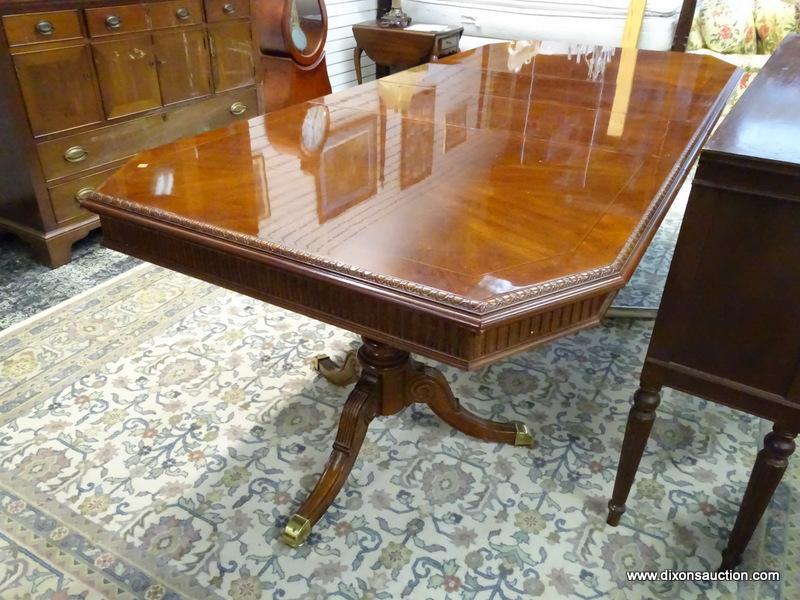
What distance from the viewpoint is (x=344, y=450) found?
4.80ft

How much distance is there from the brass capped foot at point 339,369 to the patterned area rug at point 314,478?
0.03 metres

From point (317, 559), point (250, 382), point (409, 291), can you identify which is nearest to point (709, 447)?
point (317, 559)

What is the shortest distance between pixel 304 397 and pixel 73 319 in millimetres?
949

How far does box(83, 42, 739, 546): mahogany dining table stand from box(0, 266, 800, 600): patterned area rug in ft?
0.40

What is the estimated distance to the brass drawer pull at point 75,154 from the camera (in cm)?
243

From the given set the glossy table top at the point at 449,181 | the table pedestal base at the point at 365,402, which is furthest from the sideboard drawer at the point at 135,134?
the table pedestal base at the point at 365,402

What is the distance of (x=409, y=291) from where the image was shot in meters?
0.92

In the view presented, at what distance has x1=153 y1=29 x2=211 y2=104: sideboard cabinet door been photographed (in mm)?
2695

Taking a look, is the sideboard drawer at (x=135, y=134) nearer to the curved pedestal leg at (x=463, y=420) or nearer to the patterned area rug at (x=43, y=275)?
the patterned area rug at (x=43, y=275)

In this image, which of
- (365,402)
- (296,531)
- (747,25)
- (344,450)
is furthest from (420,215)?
(747,25)

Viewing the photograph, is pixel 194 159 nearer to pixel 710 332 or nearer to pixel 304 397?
pixel 304 397

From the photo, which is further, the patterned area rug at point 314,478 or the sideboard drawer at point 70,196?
the sideboard drawer at point 70,196

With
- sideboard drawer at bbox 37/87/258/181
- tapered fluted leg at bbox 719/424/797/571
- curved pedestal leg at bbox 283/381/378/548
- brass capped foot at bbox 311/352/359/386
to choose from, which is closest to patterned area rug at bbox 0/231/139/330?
sideboard drawer at bbox 37/87/258/181

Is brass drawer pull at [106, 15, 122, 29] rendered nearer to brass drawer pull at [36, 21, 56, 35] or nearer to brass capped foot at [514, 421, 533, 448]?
brass drawer pull at [36, 21, 56, 35]
